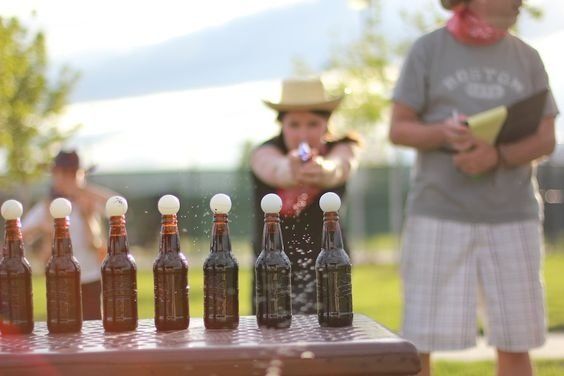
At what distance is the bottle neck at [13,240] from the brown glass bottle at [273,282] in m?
0.74

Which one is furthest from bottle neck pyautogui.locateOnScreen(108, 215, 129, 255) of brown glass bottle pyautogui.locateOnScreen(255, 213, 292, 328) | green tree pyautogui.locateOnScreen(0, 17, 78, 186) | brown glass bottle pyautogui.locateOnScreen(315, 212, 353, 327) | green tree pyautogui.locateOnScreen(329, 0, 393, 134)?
green tree pyautogui.locateOnScreen(329, 0, 393, 134)

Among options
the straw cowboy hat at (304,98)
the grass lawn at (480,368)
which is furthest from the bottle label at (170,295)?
the grass lawn at (480,368)

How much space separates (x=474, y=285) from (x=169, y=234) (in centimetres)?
175

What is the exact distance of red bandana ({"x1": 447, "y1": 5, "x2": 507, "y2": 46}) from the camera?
14.8ft

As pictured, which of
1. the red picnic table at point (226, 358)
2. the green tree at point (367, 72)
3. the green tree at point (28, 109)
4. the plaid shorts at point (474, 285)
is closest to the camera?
the red picnic table at point (226, 358)

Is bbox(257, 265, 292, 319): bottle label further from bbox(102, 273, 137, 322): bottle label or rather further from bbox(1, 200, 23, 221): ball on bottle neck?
bbox(1, 200, 23, 221): ball on bottle neck

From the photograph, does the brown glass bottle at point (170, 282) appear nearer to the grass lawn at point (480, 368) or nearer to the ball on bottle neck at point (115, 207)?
the ball on bottle neck at point (115, 207)

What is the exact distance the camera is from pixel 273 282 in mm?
3158

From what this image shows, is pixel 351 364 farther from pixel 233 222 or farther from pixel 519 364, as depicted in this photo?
pixel 519 364

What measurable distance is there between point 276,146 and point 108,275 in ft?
5.51

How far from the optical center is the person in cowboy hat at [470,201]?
444cm

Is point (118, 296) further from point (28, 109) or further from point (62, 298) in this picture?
point (28, 109)

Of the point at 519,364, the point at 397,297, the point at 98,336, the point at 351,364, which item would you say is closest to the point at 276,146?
the point at 519,364

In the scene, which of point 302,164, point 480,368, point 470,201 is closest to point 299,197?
point 302,164
